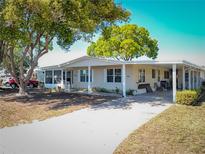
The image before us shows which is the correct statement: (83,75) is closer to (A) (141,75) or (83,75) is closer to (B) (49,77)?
(B) (49,77)

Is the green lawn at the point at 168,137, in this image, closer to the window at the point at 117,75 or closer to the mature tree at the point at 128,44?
the window at the point at 117,75

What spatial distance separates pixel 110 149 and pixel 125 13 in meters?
11.9

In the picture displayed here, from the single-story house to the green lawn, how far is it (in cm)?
658

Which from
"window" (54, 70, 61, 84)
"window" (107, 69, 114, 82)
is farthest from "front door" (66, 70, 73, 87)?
"window" (107, 69, 114, 82)

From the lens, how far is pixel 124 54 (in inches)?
1660

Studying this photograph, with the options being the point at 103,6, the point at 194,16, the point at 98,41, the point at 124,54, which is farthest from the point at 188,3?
the point at 98,41

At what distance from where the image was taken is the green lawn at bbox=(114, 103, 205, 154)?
624cm

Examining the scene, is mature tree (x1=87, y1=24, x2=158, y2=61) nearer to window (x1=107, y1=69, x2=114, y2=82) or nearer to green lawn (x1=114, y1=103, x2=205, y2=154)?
window (x1=107, y1=69, x2=114, y2=82)

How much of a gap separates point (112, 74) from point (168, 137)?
46.4ft

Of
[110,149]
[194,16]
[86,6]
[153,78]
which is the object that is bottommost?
[110,149]

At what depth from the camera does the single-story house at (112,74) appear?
19781mm

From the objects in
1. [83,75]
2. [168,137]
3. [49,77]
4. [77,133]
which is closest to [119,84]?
[83,75]

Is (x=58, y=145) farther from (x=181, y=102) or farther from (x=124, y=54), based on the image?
(x=124, y=54)

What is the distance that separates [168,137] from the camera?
289 inches
